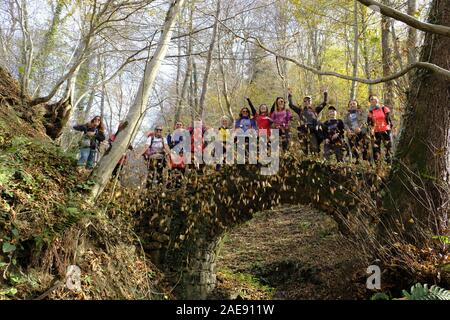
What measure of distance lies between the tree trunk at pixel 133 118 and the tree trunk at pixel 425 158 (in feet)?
13.3

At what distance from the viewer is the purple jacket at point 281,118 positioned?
820 cm

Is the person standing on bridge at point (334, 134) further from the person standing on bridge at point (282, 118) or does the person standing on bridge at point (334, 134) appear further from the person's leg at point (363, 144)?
the person standing on bridge at point (282, 118)

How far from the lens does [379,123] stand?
24.5 ft

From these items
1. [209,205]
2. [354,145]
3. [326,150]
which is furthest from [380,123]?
[209,205]

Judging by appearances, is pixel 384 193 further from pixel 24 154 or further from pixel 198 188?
pixel 24 154

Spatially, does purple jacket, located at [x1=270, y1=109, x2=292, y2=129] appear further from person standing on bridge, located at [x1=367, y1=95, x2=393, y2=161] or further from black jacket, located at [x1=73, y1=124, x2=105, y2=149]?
black jacket, located at [x1=73, y1=124, x2=105, y2=149]

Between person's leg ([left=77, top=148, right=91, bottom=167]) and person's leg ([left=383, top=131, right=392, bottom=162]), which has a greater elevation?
person's leg ([left=383, top=131, right=392, bottom=162])

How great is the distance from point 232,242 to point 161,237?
5.24 meters

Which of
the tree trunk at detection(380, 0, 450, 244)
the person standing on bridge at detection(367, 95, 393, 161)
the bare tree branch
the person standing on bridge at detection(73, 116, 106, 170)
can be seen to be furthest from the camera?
the person standing on bridge at detection(73, 116, 106, 170)

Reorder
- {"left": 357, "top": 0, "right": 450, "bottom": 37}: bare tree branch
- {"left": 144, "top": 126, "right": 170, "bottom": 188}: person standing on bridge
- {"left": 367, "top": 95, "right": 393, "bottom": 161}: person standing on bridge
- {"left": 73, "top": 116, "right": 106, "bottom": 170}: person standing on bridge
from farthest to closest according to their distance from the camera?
1. {"left": 144, "top": 126, "right": 170, "bottom": 188}: person standing on bridge
2. {"left": 73, "top": 116, "right": 106, "bottom": 170}: person standing on bridge
3. {"left": 367, "top": 95, "right": 393, "bottom": 161}: person standing on bridge
4. {"left": 357, "top": 0, "right": 450, "bottom": 37}: bare tree branch

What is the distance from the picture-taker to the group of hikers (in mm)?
7543

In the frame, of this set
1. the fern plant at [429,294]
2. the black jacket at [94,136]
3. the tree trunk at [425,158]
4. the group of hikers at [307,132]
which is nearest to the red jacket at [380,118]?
the group of hikers at [307,132]

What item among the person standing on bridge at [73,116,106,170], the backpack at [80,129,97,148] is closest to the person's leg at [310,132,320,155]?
the person standing on bridge at [73,116,106,170]

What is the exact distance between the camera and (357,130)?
7.59 meters
